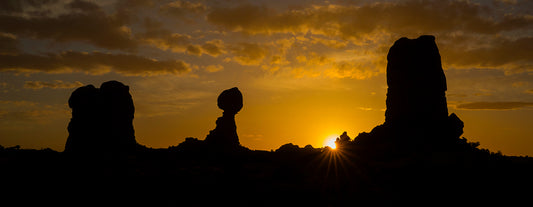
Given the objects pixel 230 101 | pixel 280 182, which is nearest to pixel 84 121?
pixel 230 101

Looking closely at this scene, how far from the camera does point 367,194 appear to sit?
3183cm

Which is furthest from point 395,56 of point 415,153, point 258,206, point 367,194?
point 258,206

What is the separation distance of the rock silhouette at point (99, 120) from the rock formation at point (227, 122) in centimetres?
1373

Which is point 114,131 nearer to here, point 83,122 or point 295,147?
point 83,122

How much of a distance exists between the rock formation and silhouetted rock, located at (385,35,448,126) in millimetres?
24884

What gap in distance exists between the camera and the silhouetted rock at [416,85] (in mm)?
55625

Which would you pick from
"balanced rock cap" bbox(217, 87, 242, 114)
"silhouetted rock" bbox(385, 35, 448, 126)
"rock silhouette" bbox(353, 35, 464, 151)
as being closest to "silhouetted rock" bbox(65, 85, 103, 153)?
"balanced rock cap" bbox(217, 87, 242, 114)

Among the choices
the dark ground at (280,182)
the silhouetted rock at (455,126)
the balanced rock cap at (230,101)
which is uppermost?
the balanced rock cap at (230,101)

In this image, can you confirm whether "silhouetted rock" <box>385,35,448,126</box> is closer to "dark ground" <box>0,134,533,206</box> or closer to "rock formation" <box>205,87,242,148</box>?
"dark ground" <box>0,134,533,206</box>

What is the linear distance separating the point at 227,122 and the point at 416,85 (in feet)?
101

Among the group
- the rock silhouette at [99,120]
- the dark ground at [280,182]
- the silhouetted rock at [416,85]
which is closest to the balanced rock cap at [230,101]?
the rock silhouette at [99,120]

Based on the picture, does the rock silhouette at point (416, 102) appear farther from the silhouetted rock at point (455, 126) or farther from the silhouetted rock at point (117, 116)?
the silhouetted rock at point (117, 116)

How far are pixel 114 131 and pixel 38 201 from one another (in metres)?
29.4

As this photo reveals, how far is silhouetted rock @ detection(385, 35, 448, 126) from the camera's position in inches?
2190
